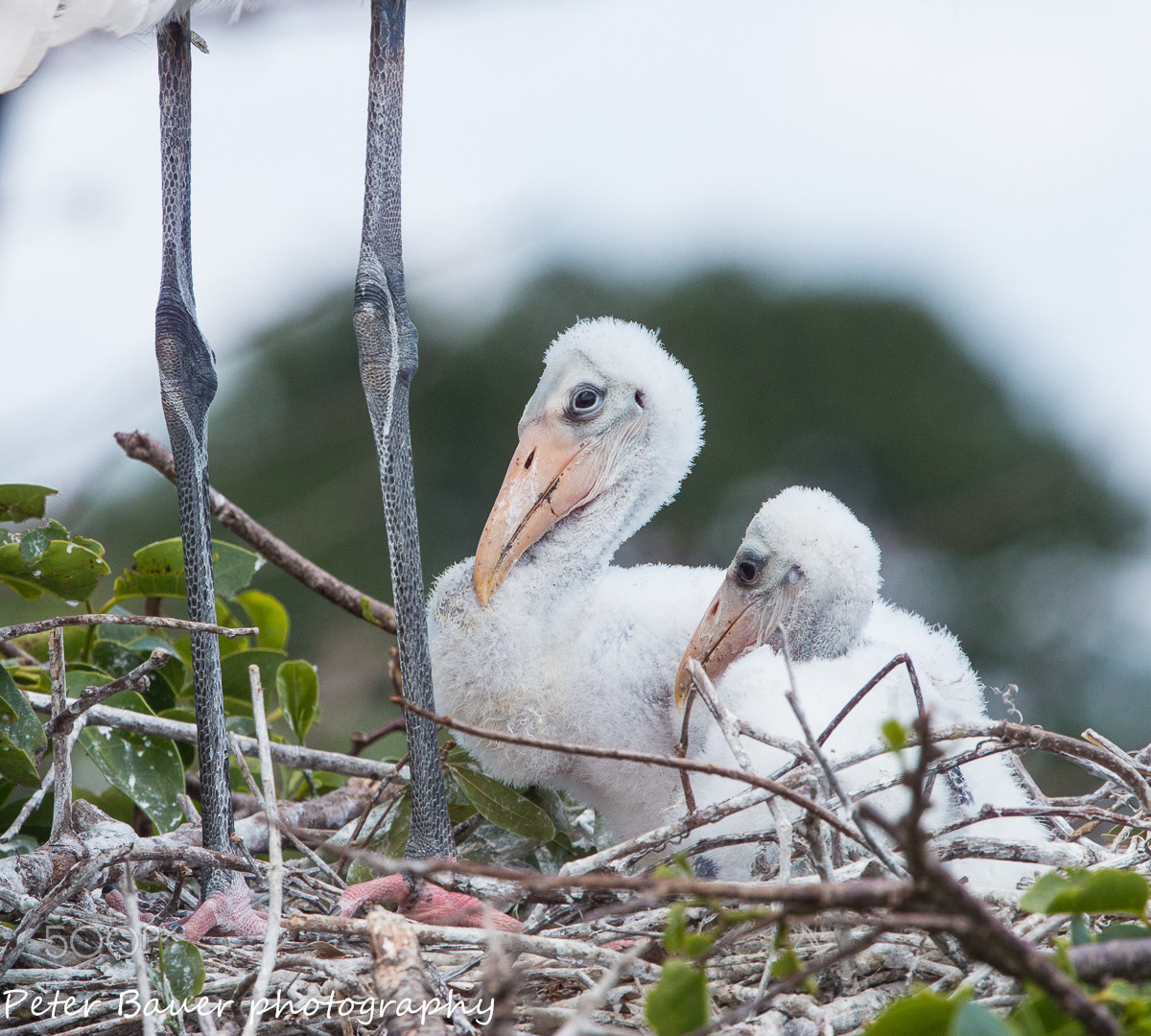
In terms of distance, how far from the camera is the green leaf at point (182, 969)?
1282 mm

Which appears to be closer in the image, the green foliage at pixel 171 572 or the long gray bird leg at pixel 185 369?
the long gray bird leg at pixel 185 369

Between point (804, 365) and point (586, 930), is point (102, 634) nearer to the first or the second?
point (586, 930)

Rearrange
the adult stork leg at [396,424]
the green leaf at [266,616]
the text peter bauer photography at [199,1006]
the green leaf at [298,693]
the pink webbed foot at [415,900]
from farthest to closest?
1. the green leaf at [266,616]
2. the green leaf at [298,693]
3. the adult stork leg at [396,424]
4. the pink webbed foot at [415,900]
5. the text peter bauer photography at [199,1006]

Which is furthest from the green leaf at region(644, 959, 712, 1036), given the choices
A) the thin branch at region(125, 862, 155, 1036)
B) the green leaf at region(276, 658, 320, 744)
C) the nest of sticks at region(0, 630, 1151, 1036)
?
the green leaf at region(276, 658, 320, 744)

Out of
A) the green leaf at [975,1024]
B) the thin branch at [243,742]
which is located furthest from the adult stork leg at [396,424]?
the green leaf at [975,1024]

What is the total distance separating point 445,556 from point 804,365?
2759mm

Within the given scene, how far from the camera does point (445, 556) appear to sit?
604 centimetres

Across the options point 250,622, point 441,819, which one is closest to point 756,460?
point 250,622

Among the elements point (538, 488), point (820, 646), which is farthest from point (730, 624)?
point (538, 488)

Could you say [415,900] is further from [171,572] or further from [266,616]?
[266,616]

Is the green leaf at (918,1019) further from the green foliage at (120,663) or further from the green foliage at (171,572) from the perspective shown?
the green foliage at (171,572)

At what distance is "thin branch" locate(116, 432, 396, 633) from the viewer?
2.19 meters

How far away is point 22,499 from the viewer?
1.86 metres

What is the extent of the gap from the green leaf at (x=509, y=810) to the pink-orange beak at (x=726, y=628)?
299 mm
